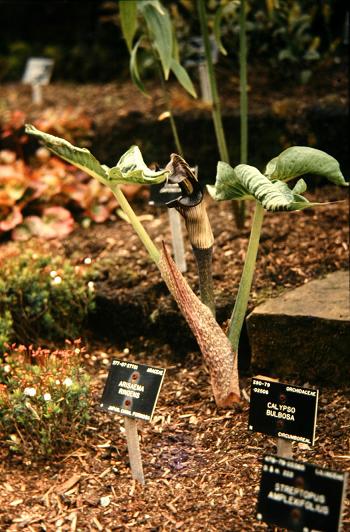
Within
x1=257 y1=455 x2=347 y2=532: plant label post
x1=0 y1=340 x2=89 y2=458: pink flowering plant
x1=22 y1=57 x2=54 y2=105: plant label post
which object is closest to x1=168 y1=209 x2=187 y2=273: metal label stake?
x1=0 y1=340 x2=89 y2=458: pink flowering plant

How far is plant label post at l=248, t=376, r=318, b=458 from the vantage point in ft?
6.88

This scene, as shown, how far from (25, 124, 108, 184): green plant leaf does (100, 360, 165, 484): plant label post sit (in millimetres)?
636

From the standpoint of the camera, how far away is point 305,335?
2.77m

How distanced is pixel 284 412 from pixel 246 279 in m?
0.54

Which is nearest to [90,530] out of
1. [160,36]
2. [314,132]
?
[160,36]

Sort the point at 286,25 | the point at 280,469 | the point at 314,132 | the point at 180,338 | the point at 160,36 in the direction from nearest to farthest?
the point at 280,469, the point at 160,36, the point at 180,338, the point at 314,132, the point at 286,25

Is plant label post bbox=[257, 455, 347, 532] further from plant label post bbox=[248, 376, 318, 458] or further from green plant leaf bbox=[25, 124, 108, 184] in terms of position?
green plant leaf bbox=[25, 124, 108, 184]

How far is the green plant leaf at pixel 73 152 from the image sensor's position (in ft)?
7.35

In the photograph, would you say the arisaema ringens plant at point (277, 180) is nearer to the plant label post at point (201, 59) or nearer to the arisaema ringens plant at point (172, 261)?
the arisaema ringens plant at point (172, 261)

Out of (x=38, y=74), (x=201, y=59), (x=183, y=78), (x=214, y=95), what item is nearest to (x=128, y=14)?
(x=183, y=78)

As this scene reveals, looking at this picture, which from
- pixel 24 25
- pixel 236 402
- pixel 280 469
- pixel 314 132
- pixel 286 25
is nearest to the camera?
pixel 280 469

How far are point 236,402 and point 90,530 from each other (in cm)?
76

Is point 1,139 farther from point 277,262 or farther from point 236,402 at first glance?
point 236,402

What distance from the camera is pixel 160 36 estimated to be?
9.46 feet
